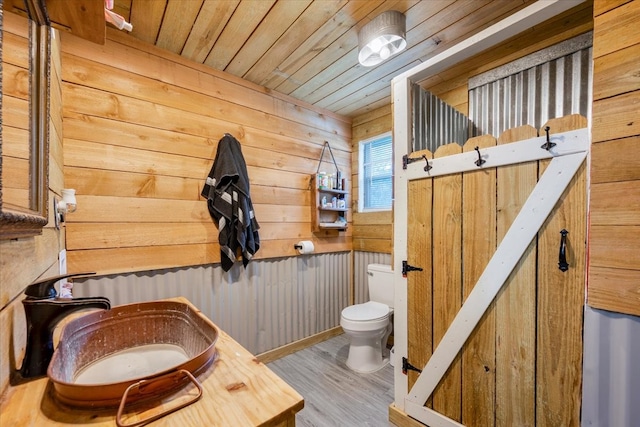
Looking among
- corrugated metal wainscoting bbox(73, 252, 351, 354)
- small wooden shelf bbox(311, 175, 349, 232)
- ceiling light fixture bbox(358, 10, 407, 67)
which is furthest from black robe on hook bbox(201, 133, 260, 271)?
ceiling light fixture bbox(358, 10, 407, 67)

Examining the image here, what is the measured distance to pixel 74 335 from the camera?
874mm

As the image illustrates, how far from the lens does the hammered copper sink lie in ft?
1.85

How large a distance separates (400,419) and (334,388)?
536mm

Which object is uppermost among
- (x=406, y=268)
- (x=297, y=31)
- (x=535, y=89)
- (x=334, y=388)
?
(x=297, y=31)

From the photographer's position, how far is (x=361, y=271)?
306 centimetres

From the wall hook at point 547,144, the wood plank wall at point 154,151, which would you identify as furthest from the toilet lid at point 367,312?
the wall hook at point 547,144

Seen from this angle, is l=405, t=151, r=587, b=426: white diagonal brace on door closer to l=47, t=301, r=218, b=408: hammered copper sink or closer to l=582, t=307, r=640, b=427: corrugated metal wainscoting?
l=582, t=307, r=640, b=427: corrugated metal wainscoting

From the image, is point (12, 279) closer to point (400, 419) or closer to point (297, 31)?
point (297, 31)

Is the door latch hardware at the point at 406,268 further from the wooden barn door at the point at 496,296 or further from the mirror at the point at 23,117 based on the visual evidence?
the mirror at the point at 23,117

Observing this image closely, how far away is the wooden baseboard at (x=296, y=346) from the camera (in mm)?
2432

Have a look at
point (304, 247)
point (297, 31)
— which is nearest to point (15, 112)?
point (297, 31)

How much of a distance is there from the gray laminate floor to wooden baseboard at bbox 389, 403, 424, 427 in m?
0.04

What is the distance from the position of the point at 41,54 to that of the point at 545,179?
188 cm

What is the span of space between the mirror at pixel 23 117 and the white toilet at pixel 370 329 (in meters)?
2.02
